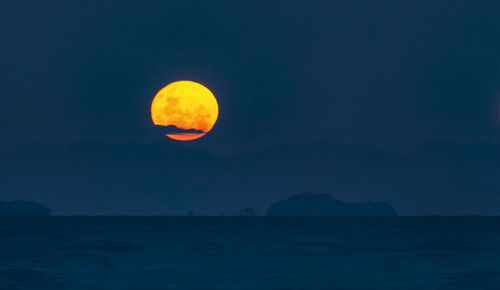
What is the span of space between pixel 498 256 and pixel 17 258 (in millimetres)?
44445

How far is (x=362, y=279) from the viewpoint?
138 feet

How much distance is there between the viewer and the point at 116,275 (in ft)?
142

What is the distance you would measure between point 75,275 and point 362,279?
19.1 meters

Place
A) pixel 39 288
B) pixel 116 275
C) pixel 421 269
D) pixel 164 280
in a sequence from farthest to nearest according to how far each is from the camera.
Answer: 1. pixel 421 269
2. pixel 116 275
3. pixel 164 280
4. pixel 39 288

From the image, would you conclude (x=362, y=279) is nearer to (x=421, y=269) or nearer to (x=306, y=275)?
(x=306, y=275)

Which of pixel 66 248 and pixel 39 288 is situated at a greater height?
pixel 66 248

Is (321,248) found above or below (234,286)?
above

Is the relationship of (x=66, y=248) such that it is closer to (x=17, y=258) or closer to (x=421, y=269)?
(x=17, y=258)

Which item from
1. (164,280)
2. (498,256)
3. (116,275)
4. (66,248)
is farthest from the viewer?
(66,248)

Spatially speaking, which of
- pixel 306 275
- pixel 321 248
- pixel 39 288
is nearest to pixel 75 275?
pixel 39 288

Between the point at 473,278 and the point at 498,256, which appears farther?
the point at 498,256

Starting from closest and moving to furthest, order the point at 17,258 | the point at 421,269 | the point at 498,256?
1. the point at 421,269
2. the point at 17,258
3. the point at 498,256

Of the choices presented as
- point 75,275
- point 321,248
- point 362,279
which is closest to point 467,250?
point 321,248

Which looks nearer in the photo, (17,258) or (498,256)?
(17,258)
